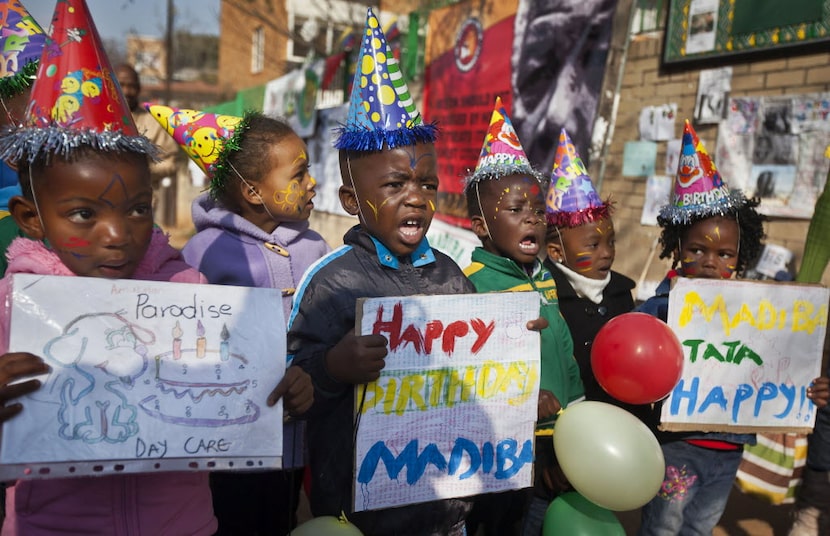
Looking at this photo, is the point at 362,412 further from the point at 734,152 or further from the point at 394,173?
the point at 734,152

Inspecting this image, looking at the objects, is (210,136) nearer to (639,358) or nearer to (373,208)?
(373,208)

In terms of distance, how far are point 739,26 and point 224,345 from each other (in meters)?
5.34

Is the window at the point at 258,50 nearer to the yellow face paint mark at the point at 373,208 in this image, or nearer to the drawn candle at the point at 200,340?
the yellow face paint mark at the point at 373,208

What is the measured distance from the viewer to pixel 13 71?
269 cm

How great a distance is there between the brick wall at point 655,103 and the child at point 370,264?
13.1 ft

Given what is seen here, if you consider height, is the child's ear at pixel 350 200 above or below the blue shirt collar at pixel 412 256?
above

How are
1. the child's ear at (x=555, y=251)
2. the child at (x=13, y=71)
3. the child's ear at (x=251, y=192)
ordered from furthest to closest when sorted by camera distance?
the child's ear at (x=555, y=251), the child's ear at (x=251, y=192), the child at (x=13, y=71)

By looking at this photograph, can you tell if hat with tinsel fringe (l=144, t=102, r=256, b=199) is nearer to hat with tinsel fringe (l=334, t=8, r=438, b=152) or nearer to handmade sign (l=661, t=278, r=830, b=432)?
hat with tinsel fringe (l=334, t=8, r=438, b=152)

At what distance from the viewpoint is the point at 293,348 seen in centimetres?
211

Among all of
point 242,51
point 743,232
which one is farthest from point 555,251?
point 242,51

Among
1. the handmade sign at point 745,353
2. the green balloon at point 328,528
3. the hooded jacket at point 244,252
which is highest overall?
the hooded jacket at point 244,252

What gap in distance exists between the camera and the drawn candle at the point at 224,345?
1.78 m

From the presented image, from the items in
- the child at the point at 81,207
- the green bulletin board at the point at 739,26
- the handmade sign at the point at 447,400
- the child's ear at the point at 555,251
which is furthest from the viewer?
the green bulletin board at the point at 739,26

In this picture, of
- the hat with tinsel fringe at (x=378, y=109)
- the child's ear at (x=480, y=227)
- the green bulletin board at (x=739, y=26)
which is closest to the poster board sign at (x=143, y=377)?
the hat with tinsel fringe at (x=378, y=109)
